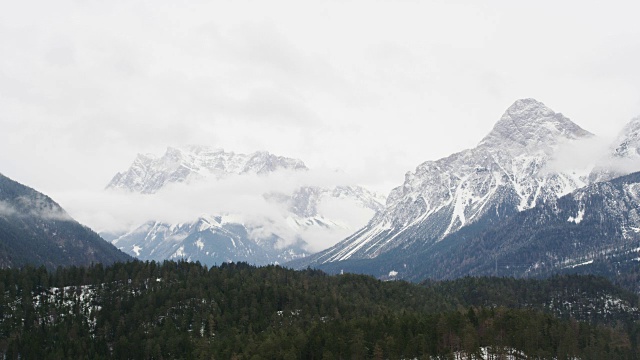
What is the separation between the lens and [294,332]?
652 feet

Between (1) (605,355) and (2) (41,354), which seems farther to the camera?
(2) (41,354)

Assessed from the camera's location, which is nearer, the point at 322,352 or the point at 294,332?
the point at 322,352

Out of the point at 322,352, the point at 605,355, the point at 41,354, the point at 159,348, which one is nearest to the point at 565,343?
the point at 605,355

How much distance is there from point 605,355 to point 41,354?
536ft

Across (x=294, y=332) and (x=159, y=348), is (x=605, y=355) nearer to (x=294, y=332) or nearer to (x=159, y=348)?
(x=294, y=332)

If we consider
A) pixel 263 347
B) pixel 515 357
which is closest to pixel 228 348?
pixel 263 347

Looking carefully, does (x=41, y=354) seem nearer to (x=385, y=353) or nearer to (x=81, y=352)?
(x=81, y=352)

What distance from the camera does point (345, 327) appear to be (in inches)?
7594

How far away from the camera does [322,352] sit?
7028 inches

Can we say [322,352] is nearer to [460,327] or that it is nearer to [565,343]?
[460,327]

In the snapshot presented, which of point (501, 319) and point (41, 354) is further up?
point (501, 319)

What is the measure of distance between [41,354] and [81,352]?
12004mm

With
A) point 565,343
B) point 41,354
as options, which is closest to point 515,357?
point 565,343

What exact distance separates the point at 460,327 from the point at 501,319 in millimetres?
13954
